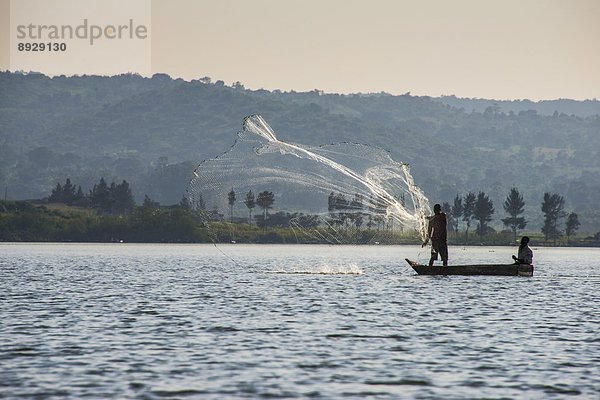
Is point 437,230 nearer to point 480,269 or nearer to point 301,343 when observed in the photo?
point 480,269

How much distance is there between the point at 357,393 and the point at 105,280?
55760 millimetres

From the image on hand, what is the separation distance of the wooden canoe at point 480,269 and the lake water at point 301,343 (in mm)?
3935

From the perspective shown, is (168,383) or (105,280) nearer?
(168,383)

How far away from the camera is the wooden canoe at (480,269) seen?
2717 inches

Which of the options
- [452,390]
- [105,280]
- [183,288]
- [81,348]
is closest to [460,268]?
[183,288]

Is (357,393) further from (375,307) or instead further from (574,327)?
(375,307)

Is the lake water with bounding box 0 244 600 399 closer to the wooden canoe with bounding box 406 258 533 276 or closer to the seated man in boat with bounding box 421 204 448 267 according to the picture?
the seated man in boat with bounding box 421 204 448 267

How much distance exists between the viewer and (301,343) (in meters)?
36.9

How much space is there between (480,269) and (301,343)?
33769 millimetres

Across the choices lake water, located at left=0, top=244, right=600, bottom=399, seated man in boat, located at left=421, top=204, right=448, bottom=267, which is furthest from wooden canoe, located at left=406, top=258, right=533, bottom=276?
seated man in boat, located at left=421, top=204, right=448, bottom=267

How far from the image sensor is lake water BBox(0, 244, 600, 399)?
28016 millimetres

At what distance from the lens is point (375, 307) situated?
2035 inches

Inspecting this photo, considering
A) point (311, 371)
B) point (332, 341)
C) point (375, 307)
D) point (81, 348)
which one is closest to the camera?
point (311, 371)

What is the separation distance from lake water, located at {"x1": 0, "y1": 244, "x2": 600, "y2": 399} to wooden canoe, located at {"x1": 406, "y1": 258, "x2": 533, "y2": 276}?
3935 mm
